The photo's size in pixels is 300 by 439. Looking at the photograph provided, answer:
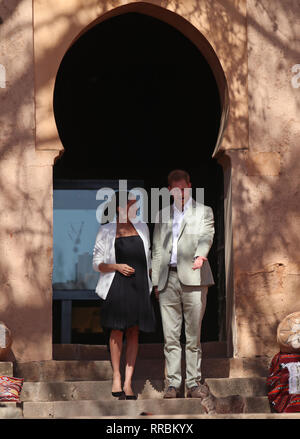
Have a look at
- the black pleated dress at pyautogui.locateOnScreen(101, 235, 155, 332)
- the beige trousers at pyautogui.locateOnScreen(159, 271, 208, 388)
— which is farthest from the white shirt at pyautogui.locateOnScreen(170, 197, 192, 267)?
the black pleated dress at pyautogui.locateOnScreen(101, 235, 155, 332)

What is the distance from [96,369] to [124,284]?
3.12 feet

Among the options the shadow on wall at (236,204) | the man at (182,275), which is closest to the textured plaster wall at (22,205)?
the shadow on wall at (236,204)

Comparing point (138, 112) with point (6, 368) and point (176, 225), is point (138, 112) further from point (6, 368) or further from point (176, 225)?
point (6, 368)

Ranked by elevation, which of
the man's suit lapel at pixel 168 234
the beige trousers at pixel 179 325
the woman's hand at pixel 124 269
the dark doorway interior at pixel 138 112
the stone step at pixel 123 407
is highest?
the dark doorway interior at pixel 138 112

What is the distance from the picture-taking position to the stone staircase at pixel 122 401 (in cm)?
741

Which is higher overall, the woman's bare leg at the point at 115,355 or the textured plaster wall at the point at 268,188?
the textured plaster wall at the point at 268,188

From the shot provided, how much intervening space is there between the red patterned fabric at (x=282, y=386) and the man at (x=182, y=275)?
57 cm

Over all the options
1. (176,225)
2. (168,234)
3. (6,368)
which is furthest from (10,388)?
(176,225)

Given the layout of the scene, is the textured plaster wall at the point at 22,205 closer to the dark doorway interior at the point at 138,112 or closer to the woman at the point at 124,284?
the woman at the point at 124,284

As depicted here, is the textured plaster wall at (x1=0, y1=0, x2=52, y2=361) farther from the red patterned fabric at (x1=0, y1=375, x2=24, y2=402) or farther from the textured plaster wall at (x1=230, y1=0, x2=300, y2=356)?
the textured plaster wall at (x1=230, y1=0, x2=300, y2=356)

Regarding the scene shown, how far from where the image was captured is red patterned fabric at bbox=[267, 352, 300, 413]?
7441 millimetres

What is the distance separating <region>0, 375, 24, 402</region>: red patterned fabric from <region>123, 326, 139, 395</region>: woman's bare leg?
0.81 metres

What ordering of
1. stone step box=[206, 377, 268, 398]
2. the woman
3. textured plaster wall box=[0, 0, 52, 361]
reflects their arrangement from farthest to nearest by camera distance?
textured plaster wall box=[0, 0, 52, 361]
stone step box=[206, 377, 268, 398]
the woman
